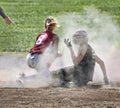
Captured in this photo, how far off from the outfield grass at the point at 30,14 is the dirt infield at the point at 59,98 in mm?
5722

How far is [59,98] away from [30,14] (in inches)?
575

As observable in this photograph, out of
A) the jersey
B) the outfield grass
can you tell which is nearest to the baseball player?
the jersey

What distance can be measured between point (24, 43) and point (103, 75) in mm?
5882

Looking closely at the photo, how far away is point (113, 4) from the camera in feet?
90.5

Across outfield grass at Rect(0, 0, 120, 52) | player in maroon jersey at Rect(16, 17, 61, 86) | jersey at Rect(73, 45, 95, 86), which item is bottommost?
jersey at Rect(73, 45, 95, 86)

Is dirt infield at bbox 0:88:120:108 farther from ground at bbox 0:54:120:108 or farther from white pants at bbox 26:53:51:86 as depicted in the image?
white pants at bbox 26:53:51:86

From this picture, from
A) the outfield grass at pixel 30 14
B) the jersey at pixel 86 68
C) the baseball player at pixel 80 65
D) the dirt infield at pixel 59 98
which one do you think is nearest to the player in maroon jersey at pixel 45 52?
the baseball player at pixel 80 65

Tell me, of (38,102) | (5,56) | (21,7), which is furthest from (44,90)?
(21,7)

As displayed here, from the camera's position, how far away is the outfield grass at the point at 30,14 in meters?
17.4

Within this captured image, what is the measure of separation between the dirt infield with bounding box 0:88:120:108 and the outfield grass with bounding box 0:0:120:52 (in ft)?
18.8

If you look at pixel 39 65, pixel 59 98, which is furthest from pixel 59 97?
pixel 39 65

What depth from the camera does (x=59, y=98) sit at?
9.56m

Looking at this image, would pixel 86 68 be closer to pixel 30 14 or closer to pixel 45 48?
pixel 45 48

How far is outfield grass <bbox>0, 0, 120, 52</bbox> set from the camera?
1740cm
